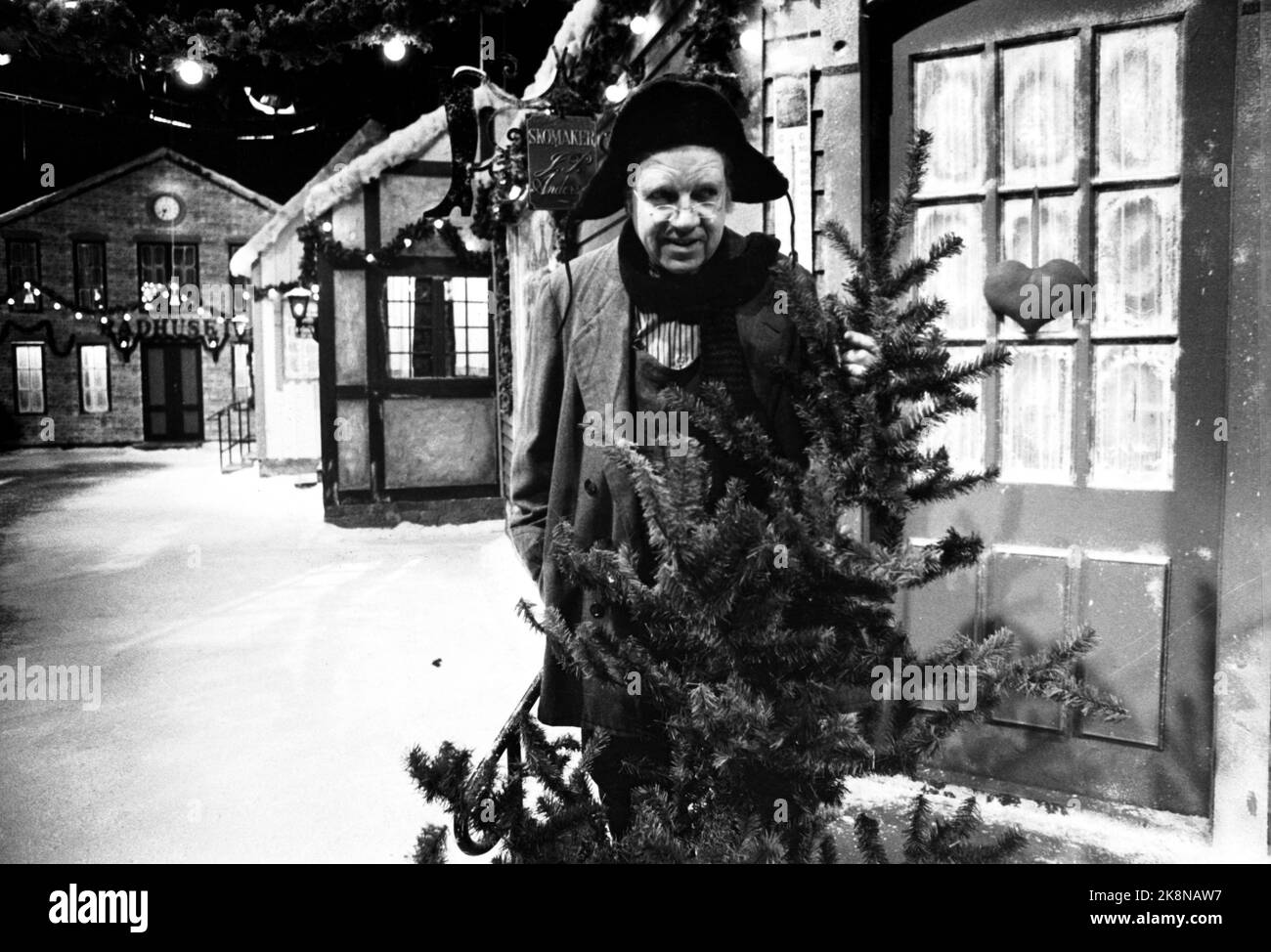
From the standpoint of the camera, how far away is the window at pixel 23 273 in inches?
940

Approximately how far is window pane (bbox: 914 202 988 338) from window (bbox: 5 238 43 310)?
89.2ft

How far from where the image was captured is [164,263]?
25031 millimetres

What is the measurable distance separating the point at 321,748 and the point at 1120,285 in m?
3.84

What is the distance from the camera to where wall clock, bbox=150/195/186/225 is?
24812 millimetres

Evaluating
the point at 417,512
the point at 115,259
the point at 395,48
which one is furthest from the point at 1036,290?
the point at 115,259

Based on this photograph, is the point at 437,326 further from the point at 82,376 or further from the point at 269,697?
the point at 82,376

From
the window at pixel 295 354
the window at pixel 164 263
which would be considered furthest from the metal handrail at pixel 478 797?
the window at pixel 164 263

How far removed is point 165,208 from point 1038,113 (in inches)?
1055

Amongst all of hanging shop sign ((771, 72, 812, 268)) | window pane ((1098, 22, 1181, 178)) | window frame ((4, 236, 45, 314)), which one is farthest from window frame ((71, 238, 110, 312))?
window pane ((1098, 22, 1181, 178))

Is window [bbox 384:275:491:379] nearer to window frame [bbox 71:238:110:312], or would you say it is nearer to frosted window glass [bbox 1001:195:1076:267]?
frosted window glass [bbox 1001:195:1076:267]

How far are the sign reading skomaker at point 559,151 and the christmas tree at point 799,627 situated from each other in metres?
3.81

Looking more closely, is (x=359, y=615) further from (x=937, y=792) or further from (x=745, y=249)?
(x=745, y=249)

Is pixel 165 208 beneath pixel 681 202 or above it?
above
